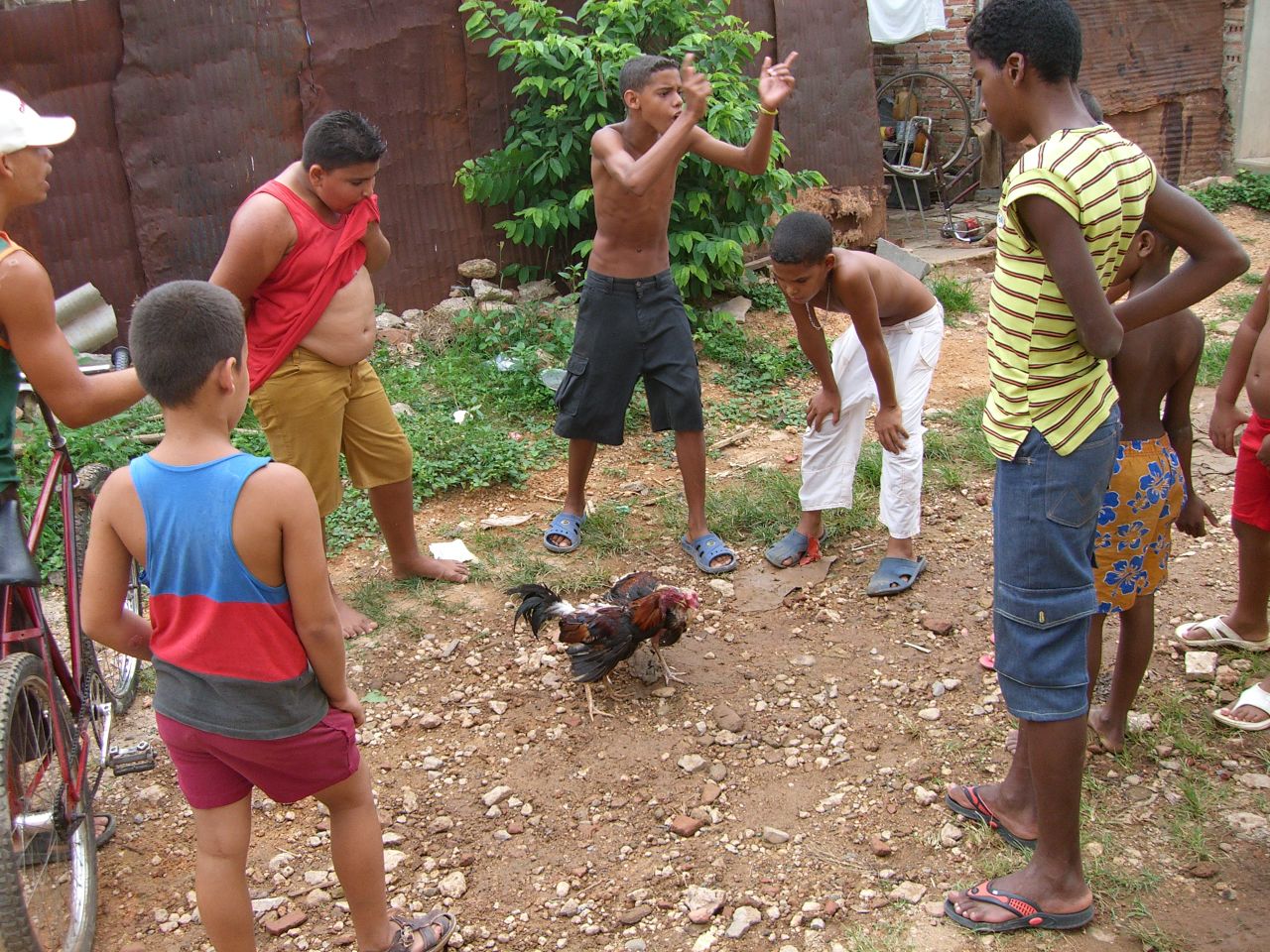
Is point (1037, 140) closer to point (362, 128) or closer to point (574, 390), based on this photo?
point (362, 128)

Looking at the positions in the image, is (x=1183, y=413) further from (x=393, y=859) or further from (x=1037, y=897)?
(x=393, y=859)

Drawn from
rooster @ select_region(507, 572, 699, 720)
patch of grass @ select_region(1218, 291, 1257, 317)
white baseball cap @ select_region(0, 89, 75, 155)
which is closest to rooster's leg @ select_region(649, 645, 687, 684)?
rooster @ select_region(507, 572, 699, 720)

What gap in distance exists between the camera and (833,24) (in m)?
8.28

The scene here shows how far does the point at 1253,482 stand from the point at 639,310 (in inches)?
92.3

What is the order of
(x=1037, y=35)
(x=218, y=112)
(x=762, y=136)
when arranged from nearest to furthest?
(x=1037, y=35)
(x=762, y=136)
(x=218, y=112)

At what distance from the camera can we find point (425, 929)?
2.73 meters

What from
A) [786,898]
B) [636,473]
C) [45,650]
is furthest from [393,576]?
[786,898]

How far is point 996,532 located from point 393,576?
2.83 metres

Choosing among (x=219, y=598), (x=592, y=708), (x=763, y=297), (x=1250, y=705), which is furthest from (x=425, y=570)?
(x=763, y=297)

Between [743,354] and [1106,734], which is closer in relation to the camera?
[1106,734]

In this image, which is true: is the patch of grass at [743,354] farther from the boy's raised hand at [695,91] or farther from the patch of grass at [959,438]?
the boy's raised hand at [695,91]

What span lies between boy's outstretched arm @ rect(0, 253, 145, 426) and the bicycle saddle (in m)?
0.27

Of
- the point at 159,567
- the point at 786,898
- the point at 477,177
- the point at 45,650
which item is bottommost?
the point at 786,898

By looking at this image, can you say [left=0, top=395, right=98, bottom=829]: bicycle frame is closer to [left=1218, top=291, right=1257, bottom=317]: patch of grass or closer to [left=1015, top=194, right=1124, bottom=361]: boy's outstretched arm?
[left=1015, top=194, right=1124, bottom=361]: boy's outstretched arm
